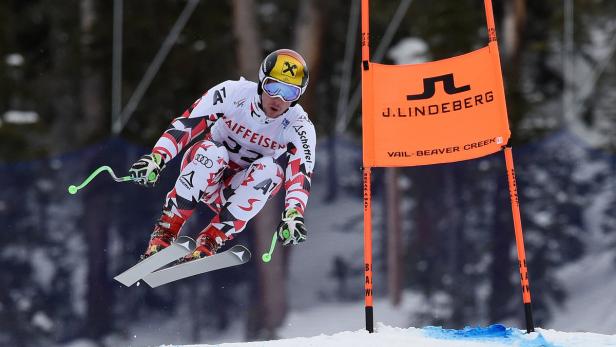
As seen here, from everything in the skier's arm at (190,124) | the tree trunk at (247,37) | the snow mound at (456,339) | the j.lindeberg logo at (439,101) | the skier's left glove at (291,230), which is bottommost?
the snow mound at (456,339)

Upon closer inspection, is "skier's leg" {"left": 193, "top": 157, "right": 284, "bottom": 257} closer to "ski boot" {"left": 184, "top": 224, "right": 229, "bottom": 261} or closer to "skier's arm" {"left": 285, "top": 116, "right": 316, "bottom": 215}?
"ski boot" {"left": 184, "top": 224, "right": 229, "bottom": 261}

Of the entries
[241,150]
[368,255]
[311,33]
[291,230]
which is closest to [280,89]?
[241,150]

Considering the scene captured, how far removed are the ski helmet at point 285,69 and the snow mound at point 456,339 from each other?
1.52 metres

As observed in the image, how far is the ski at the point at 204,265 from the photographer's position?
265 inches

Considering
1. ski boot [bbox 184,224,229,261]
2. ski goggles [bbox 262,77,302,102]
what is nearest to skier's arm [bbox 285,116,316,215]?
ski goggles [bbox 262,77,302,102]

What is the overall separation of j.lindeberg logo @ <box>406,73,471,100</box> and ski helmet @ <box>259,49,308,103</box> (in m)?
1.07

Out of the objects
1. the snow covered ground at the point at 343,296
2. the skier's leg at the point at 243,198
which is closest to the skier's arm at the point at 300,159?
the skier's leg at the point at 243,198

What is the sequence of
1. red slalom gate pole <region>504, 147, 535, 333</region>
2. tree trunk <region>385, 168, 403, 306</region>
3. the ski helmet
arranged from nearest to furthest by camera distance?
the ski helmet → red slalom gate pole <region>504, 147, 535, 333</region> → tree trunk <region>385, 168, 403, 306</region>

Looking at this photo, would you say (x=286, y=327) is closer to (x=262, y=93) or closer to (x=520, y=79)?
(x=262, y=93)

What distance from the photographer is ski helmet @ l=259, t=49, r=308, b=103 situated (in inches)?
256

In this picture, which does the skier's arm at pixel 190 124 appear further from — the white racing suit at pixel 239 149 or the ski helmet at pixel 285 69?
the ski helmet at pixel 285 69

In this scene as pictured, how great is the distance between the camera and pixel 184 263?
686 centimetres

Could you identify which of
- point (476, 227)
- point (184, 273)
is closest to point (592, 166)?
point (476, 227)

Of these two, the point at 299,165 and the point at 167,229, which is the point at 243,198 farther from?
the point at 167,229
